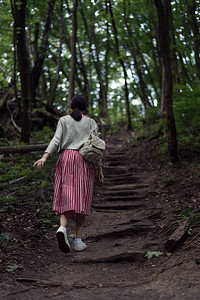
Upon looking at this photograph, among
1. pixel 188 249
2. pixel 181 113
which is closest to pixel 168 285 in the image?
pixel 188 249

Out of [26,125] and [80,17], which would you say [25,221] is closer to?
[26,125]

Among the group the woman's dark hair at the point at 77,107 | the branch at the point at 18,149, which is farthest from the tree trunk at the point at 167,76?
the woman's dark hair at the point at 77,107

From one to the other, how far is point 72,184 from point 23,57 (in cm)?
559

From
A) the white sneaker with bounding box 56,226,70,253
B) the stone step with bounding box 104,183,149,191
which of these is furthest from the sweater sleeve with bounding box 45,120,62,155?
the stone step with bounding box 104,183,149,191

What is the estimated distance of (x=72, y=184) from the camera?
4324mm

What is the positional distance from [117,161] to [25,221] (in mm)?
7040

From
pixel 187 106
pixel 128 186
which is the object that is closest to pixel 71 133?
pixel 128 186

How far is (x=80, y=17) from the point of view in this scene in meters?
21.0

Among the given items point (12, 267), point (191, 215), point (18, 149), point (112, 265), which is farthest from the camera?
point (18, 149)

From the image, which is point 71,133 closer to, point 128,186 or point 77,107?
point 77,107

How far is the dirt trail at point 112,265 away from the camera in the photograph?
2736mm

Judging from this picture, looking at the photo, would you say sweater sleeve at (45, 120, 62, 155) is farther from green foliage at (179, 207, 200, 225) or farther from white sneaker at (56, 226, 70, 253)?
green foliage at (179, 207, 200, 225)

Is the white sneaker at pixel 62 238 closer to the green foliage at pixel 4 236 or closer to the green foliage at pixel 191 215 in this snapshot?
the green foliage at pixel 4 236

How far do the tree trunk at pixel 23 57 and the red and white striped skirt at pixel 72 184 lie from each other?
5.04 meters
